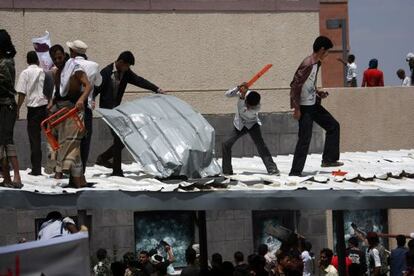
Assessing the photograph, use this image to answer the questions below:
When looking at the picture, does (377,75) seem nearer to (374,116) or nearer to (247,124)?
(374,116)

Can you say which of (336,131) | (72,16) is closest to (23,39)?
(72,16)

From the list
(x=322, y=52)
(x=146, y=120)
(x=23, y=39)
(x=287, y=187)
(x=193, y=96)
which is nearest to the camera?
(x=287, y=187)

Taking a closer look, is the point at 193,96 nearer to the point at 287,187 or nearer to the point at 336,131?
the point at 336,131

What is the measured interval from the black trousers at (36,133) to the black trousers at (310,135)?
2.95 meters

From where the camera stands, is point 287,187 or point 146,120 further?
point 146,120

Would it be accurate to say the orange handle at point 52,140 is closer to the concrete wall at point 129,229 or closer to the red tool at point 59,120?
the red tool at point 59,120

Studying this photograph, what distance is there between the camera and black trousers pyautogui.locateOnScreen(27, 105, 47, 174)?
15.7m

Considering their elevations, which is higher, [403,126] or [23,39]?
[23,39]

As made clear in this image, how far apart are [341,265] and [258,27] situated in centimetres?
845

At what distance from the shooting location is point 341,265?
14727mm

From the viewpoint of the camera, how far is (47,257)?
10469mm

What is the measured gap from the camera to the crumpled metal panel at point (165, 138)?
46.4 feet

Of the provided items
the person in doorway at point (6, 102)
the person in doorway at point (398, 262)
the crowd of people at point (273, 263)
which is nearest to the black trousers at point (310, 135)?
the crowd of people at point (273, 263)

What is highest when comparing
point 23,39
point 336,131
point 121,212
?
point 23,39
